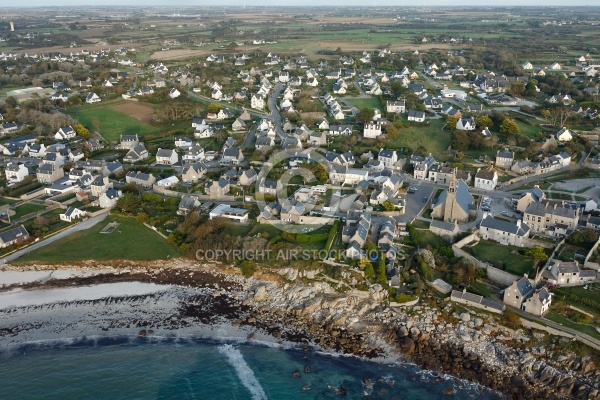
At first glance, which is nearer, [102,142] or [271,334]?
[271,334]

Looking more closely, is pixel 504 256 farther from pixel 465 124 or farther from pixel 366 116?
pixel 366 116

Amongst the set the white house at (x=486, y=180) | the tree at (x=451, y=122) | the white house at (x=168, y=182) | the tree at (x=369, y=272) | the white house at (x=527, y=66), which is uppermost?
the white house at (x=527, y=66)

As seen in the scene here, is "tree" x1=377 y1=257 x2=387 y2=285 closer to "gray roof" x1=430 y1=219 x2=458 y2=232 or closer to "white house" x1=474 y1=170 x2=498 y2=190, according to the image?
"gray roof" x1=430 y1=219 x2=458 y2=232

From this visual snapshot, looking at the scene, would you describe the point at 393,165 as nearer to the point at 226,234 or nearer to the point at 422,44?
the point at 226,234

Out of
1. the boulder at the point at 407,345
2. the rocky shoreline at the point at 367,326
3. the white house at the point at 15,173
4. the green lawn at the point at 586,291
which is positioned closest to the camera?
the rocky shoreline at the point at 367,326

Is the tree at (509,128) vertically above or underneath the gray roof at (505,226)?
above

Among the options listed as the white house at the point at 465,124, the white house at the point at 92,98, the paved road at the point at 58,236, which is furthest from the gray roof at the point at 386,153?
the white house at the point at 92,98

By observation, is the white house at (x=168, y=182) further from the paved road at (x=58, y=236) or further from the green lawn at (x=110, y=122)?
the green lawn at (x=110, y=122)

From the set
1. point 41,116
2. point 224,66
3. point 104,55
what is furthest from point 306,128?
point 104,55
